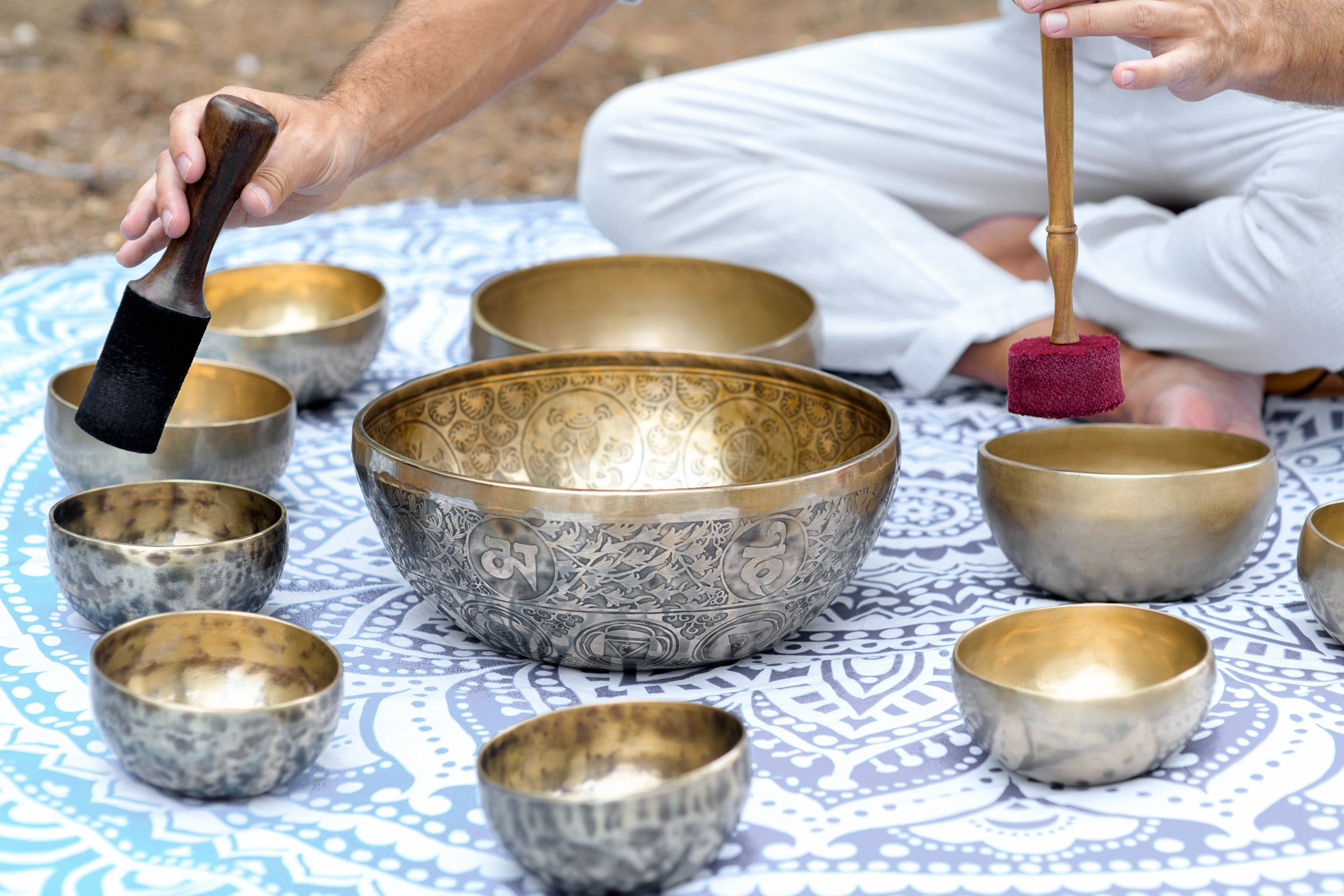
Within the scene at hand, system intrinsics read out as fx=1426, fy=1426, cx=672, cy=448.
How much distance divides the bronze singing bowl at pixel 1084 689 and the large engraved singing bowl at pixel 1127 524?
14 cm

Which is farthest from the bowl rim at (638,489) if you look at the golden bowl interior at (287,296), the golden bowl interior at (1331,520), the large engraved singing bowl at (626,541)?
the golden bowl interior at (287,296)

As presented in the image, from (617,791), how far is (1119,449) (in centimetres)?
75

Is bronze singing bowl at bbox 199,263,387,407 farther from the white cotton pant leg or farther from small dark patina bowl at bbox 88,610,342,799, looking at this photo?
small dark patina bowl at bbox 88,610,342,799

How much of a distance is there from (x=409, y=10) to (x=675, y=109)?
1.76ft

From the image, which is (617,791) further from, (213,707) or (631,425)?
(631,425)


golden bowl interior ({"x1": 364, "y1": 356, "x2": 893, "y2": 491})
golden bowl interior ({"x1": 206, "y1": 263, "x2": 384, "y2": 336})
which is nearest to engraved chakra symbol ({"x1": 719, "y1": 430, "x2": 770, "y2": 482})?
golden bowl interior ({"x1": 364, "y1": 356, "x2": 893, "y2": 491})

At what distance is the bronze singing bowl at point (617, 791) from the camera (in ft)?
2.71

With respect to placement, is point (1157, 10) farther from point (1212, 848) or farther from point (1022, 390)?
point (1212, 848)

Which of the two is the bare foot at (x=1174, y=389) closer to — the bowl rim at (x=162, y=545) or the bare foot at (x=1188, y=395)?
the bare foot at (x=1188, y=395)

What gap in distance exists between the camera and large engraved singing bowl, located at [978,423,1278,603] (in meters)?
1.24

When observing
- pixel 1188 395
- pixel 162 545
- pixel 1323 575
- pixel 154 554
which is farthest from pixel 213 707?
pixel 1188 395

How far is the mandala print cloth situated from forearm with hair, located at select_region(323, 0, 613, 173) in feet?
1.34

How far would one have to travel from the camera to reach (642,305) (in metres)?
1.94

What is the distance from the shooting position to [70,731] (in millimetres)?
1080
